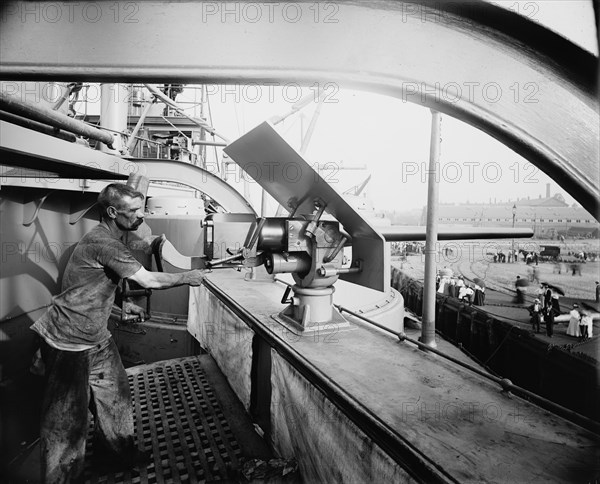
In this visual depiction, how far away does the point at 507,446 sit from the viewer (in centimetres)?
129

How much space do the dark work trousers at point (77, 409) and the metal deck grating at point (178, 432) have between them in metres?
0.22

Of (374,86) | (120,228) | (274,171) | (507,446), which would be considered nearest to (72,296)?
(120,228)

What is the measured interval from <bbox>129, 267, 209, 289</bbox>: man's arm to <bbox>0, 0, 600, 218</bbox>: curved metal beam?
155 centimetres

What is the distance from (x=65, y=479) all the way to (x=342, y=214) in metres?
2.69

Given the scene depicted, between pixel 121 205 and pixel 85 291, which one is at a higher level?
pixel 121 205

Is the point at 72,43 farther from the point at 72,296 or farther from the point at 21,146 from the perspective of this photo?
the point at 72,296

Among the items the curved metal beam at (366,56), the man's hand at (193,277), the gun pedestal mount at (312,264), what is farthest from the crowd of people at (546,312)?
Result: the curved metal beam at (366,56)

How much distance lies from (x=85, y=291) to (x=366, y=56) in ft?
7.86

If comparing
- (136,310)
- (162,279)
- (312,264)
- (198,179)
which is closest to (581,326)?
(312,264)

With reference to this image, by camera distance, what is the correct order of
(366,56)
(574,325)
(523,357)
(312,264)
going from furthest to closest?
(574,325) → (523,357) → (312,264) → (366,56)

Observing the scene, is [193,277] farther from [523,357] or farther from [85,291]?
[523,357]

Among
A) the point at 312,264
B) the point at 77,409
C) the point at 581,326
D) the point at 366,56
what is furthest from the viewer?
the point at 581,326

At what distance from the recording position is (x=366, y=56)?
36.4 inches

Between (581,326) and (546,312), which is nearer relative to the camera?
(581,326)
